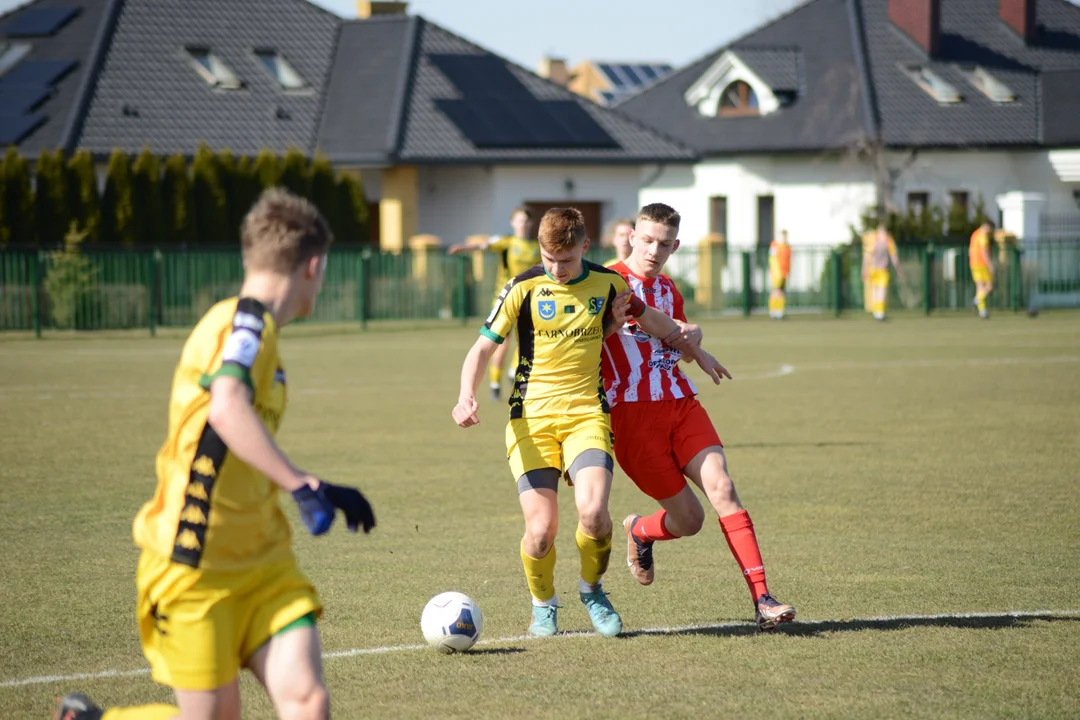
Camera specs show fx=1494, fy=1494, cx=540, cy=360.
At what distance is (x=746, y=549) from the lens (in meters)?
6.53

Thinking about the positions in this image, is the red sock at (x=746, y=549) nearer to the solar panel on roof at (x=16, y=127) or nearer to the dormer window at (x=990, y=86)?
the solar panel on roof at (x=16, y=127)

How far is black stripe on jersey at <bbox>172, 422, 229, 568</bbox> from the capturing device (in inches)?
151

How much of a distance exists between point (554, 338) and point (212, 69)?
3578 cm

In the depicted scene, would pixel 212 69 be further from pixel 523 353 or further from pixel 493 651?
pixel 493 651

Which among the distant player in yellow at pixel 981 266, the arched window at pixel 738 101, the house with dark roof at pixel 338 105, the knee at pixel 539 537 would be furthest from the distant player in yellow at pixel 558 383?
the arched window at pixel 738 101

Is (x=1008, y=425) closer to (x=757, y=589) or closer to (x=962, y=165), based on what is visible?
(x=757, y=589)

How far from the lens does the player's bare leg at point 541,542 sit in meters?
6.35

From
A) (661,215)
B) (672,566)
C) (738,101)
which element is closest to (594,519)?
(661,215)

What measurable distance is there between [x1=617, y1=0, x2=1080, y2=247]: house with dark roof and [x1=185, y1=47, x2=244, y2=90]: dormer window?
14.0 m

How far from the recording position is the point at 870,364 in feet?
70.1

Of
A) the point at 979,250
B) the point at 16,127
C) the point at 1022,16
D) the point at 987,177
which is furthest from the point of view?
the point at 1022,16

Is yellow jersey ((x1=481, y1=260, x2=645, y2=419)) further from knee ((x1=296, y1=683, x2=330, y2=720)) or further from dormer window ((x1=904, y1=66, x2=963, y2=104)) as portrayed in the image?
dormer window ((x1=904, y1=66, x2=963, y2=104))

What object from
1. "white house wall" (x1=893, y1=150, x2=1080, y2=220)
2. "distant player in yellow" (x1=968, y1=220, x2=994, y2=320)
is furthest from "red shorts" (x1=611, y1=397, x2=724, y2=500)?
"white house wall" (x1=893, y1=150, x2=1080, y2=220)

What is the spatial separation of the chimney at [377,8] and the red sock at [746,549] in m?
41.8
